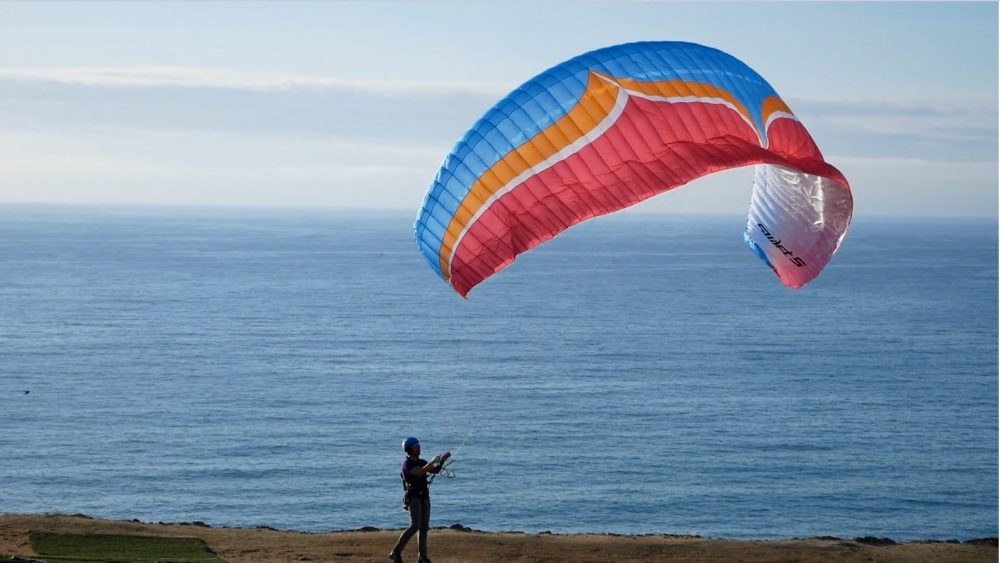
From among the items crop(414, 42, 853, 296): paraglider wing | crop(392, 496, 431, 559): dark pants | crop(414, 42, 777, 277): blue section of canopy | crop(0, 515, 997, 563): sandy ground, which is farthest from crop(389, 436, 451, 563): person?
crop(414, 42, 777, 277): blue section of canopy

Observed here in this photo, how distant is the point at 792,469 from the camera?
5400cm

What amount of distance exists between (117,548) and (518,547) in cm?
635

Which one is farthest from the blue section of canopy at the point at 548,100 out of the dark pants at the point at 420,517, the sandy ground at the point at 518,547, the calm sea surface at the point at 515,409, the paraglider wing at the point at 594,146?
the calm sea surface at the point at 515,409

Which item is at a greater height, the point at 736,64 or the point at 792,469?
the point at 736,64

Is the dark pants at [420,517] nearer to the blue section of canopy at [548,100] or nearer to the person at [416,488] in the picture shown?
the person at [416,488]

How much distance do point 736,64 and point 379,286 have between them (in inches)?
4660

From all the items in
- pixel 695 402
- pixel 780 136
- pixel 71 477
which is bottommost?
pixel 71 477

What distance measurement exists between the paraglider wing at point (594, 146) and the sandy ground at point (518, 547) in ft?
14.7

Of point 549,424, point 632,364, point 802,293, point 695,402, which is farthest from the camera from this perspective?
point 802,293

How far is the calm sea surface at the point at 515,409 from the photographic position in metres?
48.0

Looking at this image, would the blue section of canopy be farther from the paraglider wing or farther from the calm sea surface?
the calm sea surface

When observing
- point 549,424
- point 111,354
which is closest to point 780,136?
point 549,424

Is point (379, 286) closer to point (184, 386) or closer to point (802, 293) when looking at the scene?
point (802, 293)

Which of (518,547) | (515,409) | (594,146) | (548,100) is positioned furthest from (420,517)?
(515,409)
